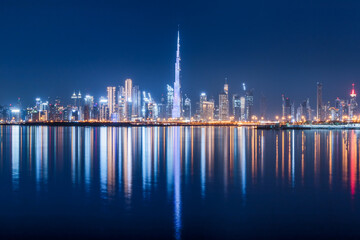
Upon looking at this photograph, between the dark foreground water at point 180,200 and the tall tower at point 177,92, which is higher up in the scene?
the tall tower at point 177,92

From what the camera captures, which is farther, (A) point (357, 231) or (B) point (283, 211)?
(B) point (283, 211)

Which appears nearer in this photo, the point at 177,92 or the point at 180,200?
the point at 180,200

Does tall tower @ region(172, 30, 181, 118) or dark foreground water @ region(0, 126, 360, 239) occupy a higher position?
tall tower @ region(172, 30, 181, 118)

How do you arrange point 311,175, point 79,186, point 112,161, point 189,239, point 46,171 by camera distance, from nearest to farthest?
point 189,239 < point 79,186 < point 311,175 < point 46,171 < point 112,161

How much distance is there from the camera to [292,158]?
87.7 ft

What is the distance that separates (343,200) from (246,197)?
335cm

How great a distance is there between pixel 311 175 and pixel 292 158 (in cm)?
770

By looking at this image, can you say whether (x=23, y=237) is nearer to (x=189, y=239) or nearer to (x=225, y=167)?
(x=189, y=239)

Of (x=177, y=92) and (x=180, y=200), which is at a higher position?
(x=177, y=92)

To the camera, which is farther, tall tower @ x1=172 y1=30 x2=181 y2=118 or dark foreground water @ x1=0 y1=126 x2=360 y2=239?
tall tower @ x1=172 y1=30 x2=181 y2=118

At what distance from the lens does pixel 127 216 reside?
36.8 feet

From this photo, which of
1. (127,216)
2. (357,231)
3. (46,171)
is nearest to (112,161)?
(46,171)

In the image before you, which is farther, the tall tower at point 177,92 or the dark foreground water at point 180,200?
the tall tower at point 177,92

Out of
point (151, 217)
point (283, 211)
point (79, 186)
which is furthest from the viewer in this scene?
point (79, 186)
